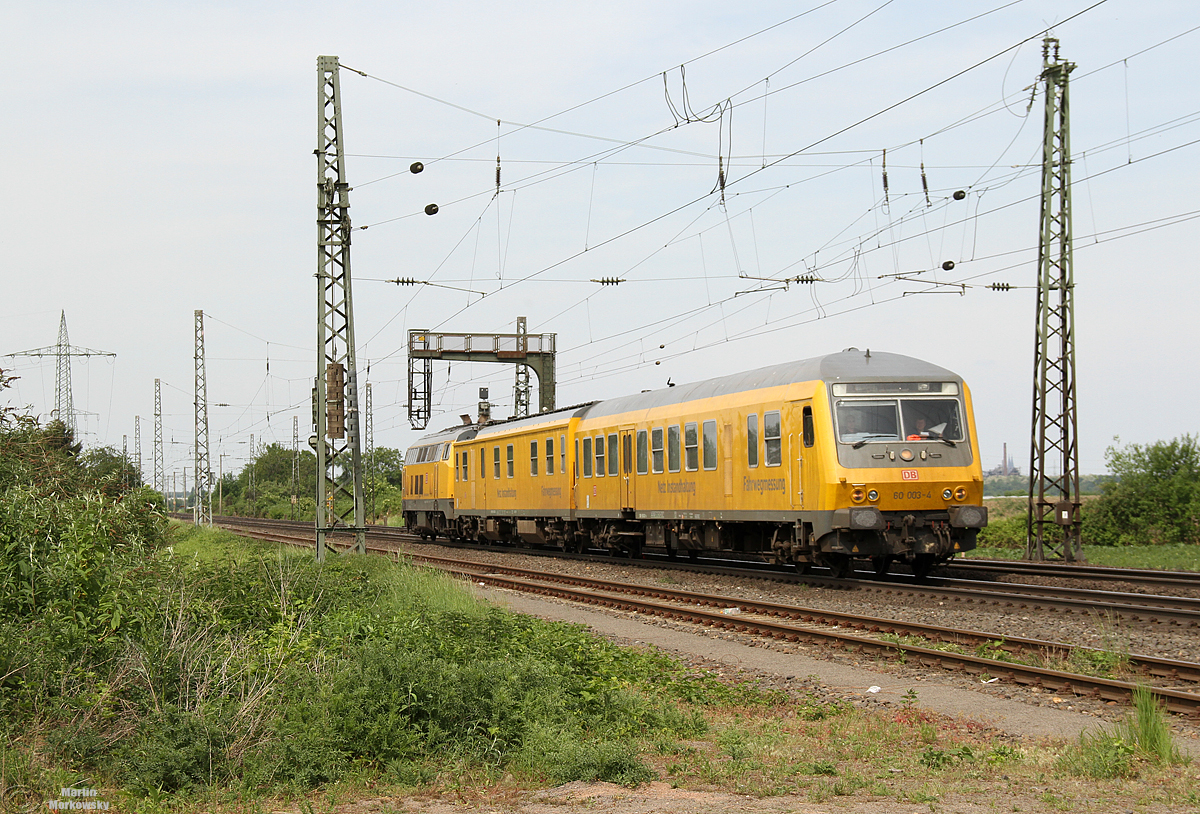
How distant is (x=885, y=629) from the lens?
43.0 feet

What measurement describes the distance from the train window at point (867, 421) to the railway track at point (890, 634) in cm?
323

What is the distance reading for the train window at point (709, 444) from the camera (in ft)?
66.4

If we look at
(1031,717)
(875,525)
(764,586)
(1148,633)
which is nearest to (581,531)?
(764,586)

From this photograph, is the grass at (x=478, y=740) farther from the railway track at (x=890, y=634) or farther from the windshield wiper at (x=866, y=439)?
the windshield wiper at (x=866, y=439)

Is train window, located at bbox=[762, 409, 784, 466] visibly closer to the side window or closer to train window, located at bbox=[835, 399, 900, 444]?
train window, located at bbox=[835, 399, 900, 444]

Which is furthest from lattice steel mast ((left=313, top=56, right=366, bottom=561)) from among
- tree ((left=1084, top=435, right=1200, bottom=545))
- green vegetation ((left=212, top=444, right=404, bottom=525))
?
green vegetation ((left=212, top=444, right=404, bottom=525))

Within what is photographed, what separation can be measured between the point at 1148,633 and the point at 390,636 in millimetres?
8344

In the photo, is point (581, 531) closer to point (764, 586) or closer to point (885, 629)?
point (764, 586)

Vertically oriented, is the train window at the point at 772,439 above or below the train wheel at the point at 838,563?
above

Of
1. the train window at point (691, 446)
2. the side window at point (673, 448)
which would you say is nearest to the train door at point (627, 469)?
the side window at point (673, 448)

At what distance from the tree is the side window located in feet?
67.3

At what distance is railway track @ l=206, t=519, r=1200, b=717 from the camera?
30.8 ft

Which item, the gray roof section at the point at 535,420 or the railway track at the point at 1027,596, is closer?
the railway track at the point at 1027,596

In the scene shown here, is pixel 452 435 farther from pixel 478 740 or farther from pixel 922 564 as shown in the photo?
pixel 478 740
